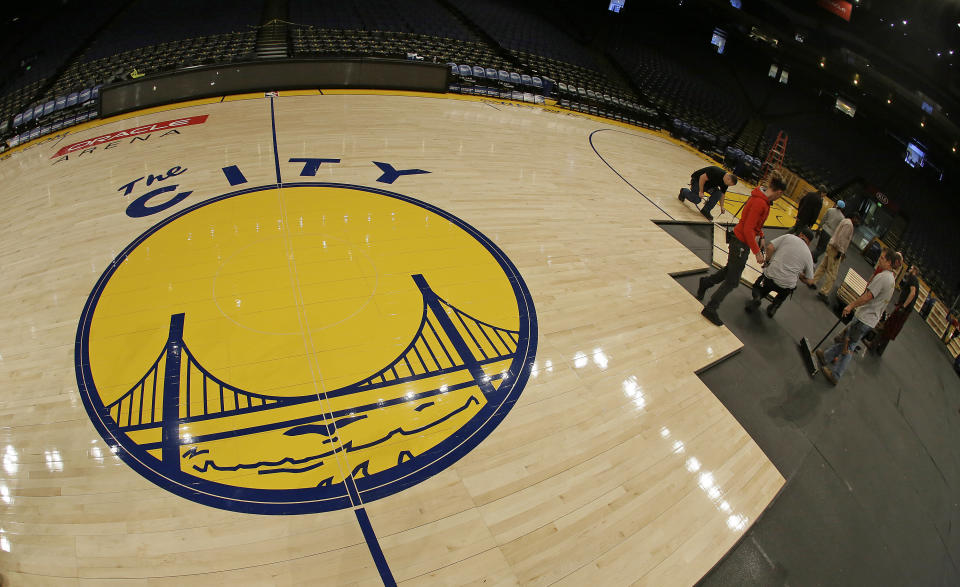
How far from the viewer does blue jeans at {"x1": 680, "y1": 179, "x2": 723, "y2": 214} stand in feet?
22.7

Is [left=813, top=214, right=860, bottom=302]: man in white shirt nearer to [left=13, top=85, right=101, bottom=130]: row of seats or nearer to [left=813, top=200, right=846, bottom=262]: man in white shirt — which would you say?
[left=813, top=200, right=846, bottom=262]: man in white shirt

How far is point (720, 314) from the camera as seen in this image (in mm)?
4906

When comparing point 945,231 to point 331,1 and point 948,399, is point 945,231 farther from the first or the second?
point 331,1

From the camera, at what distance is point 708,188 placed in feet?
23.1

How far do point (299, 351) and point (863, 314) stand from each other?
5.17 meters

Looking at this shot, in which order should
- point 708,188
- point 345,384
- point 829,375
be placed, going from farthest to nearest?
point 708,188 < point 829,375 < point 345,384

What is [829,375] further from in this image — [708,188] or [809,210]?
[708,188]

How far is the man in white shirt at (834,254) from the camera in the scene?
5.19m

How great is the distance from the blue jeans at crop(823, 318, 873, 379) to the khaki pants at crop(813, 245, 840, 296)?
167 centimetres

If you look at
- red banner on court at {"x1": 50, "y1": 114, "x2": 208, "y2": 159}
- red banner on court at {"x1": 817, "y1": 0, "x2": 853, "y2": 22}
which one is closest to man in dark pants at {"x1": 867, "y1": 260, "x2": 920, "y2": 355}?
red banner on court at {"x1": 50, "y1": 114, "x2": 208, "y2": 159}

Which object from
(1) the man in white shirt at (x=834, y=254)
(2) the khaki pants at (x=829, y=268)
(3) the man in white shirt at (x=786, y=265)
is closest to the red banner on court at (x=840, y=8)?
(1) the man in white shirt at (x=834, y=254)

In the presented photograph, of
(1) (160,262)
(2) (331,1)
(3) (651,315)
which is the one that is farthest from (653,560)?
(2) (331,1)

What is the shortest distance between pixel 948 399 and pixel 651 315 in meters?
3.65

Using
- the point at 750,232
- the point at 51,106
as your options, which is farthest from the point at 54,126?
the point at 750,232
